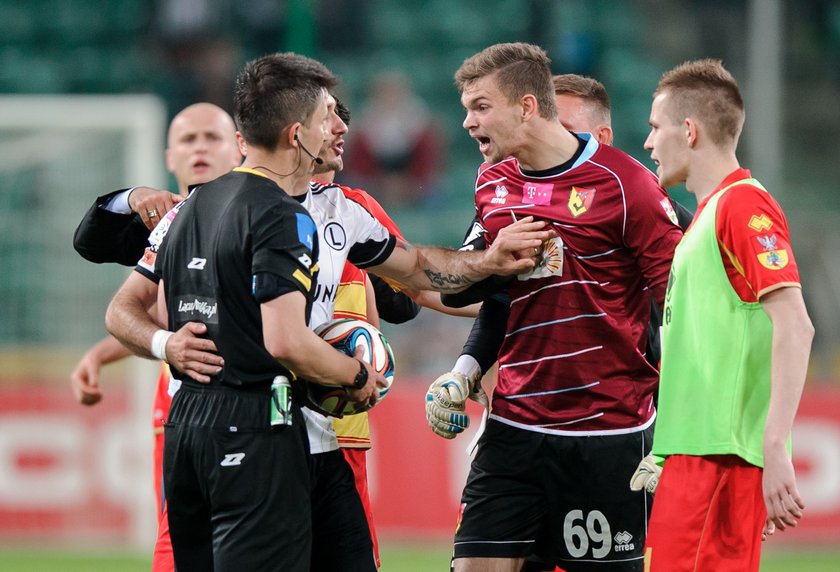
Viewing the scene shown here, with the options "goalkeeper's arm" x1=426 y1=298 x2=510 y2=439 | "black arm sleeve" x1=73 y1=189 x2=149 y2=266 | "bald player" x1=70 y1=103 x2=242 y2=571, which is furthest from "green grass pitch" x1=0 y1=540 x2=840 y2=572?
"black arm sleeve" x1=73 y1=189 x2=149 y2=266

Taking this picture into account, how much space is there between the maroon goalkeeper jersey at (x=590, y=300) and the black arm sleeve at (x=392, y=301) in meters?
0.77

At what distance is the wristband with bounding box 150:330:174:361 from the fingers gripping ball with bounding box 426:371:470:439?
1091 mm

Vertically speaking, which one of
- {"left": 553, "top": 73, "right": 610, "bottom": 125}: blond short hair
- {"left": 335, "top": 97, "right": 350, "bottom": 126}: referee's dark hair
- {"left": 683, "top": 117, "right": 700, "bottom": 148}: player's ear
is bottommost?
{"left": 683, "top": 117, "right": 700, "bottom": 148}: player's ear

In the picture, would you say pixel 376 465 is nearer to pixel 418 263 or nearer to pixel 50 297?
pixel 50 297

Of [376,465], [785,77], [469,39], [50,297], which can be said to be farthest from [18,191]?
[785,77]

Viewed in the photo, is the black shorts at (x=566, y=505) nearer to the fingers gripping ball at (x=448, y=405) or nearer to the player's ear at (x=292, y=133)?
the fingers gripping ball at (x=448, y=405)

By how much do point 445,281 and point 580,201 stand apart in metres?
0.60

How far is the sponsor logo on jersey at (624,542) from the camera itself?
16.6 ft

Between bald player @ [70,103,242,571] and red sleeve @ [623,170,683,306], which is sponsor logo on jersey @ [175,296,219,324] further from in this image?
red sleeve @ [623,170,683,306]

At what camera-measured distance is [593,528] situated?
5.03m

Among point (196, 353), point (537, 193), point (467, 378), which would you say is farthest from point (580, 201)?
point (196, 353)

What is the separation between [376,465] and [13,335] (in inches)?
124

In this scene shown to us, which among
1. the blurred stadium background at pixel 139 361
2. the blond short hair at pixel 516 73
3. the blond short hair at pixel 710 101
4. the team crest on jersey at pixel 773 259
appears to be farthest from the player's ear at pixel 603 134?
the blurred stadium background at pixel 139 361

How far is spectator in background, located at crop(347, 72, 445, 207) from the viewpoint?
13148 millimetres
